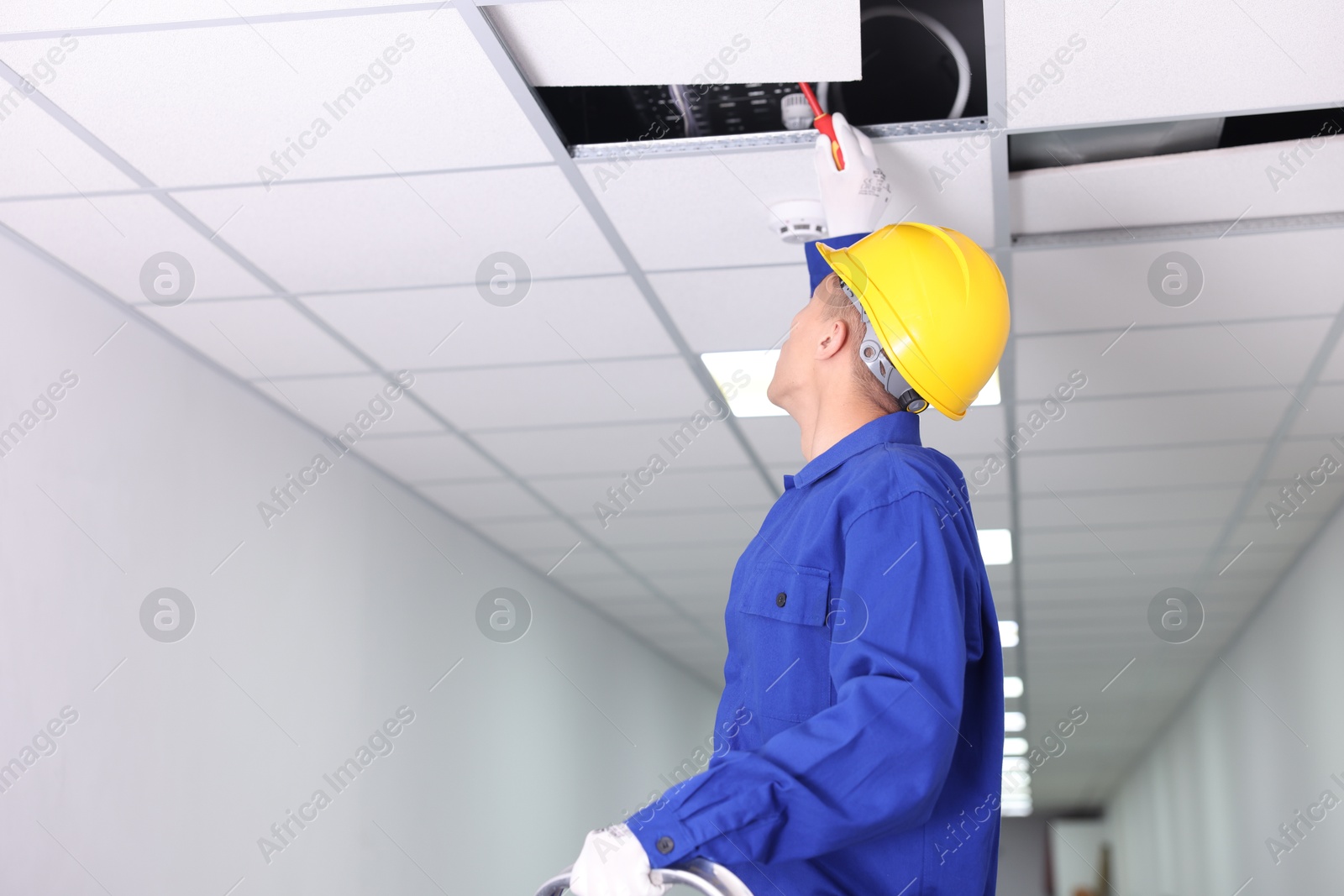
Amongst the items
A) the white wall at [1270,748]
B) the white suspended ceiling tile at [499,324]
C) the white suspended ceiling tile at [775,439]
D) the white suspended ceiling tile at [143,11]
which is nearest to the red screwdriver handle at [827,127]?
the white suspended ceiling tile at [143,11]

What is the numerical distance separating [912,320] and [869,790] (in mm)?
687

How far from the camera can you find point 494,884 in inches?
205

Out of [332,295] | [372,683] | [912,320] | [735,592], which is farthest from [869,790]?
[372,683]

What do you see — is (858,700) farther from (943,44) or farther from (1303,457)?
(1303,457)

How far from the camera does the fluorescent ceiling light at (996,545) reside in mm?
5270

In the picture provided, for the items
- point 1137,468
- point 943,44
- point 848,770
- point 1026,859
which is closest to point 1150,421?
point 1137,468

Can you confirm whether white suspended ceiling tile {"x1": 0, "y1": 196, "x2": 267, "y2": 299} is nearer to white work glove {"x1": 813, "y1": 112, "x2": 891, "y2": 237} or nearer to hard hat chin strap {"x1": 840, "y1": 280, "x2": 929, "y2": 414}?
white work glove {"x1": 813, "y1": 112, "x2": 891, "y2": 237}

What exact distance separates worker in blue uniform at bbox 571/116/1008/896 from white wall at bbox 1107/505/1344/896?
13.3ft

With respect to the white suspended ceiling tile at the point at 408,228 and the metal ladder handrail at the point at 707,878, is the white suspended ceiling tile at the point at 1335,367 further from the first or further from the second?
the metal ladder handrail at the point at 707,878

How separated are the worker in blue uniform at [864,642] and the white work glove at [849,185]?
47 cm

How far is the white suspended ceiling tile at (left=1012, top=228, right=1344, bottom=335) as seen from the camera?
2.85 metres

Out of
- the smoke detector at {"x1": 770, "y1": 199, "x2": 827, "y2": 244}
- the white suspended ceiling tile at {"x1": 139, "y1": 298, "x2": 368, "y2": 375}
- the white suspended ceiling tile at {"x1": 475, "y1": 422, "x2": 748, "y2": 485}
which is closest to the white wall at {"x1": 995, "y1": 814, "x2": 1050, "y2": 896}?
the white suspended ceiling tile at {"x1": 475, "y1": 422, "x2": 748, "y2": 485}

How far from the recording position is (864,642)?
1227 millimetres

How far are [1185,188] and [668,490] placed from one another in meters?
2.62
